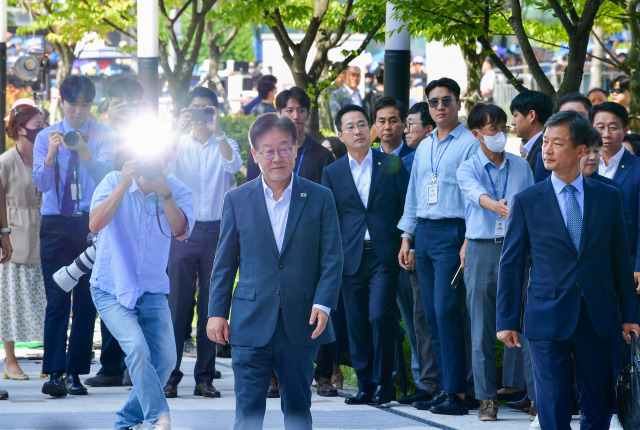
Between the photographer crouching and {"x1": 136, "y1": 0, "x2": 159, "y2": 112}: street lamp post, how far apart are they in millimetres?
3741

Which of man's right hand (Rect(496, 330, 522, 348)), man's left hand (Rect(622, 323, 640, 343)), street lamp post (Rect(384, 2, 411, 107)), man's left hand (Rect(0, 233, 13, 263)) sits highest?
street lamp post (Rect(384, 2, 411, 107))

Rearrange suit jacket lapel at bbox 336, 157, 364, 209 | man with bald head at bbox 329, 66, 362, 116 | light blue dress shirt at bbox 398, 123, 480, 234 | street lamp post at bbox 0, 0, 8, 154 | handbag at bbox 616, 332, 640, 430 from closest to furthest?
handbag at bbox 616, 332, 640, 430 → light blue dress shirt at bbox 398, 123, 480, 234 → suit jacket lapel at bbox 336, 157, 364, 209 → street lamp post at bbox 0, 0, 8, 154 → man with bald head at bbox 329, 66, 362, 116

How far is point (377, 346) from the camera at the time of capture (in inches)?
322

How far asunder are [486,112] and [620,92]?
615 cm

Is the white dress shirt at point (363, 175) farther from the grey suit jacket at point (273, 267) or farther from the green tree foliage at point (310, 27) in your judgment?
the green tree foliage at point (310, 27)

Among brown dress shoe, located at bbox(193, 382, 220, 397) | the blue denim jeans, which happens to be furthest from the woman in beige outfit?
the blue denim jeans

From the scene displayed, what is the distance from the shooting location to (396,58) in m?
10.1

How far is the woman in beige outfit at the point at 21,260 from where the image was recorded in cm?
927

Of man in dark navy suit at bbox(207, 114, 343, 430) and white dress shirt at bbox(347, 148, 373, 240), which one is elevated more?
white dress shirt at bbox(347, 148, 373, 240)

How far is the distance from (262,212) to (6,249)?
3.60 meters

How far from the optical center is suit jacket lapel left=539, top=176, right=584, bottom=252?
5.85 m

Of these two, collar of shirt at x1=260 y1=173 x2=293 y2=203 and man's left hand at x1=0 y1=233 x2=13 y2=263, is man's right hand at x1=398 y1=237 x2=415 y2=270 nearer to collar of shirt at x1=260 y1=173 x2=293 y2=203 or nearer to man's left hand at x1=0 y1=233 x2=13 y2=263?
collar of shirt at x1=260 y1=173 x2=293 y2=203

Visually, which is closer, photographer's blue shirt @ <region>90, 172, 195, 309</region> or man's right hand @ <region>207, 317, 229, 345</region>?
man's right hand @ <region>207, 317, 229, 345</region>

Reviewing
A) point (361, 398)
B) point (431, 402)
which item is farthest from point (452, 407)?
point (361, 398)
